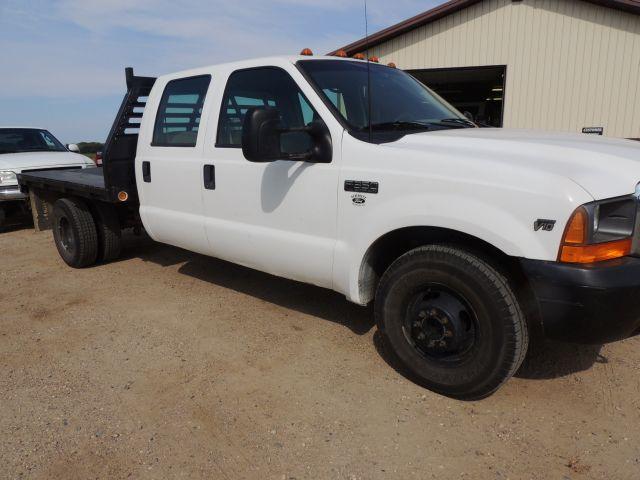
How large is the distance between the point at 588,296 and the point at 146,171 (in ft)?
12.1

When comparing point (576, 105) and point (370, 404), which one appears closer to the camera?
point (370, 404)

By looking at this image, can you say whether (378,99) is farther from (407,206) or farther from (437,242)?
(437,242)

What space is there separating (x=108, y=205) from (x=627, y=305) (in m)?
5.02

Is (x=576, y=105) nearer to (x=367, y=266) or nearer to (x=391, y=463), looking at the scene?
(x=367, y=266)

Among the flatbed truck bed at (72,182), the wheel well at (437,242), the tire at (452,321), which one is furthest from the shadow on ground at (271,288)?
the flatbed truck bed at (72,182)

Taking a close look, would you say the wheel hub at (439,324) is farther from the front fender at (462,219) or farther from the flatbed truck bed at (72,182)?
the flatbed truck bed at (72,182)

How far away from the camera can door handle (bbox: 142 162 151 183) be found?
444 centimetres

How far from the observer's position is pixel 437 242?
280 centimetres

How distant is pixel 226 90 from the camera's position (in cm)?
379

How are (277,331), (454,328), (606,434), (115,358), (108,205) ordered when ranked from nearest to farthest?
(606,434), (454,328), (115,358), (277,331), (108,205)

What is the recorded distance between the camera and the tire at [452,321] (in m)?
2.47

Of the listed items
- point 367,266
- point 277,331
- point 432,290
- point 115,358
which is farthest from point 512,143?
point 115,358

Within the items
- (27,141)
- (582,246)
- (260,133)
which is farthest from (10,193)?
(582,246)

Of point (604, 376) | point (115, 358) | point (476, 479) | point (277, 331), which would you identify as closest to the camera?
point (476, 479)
